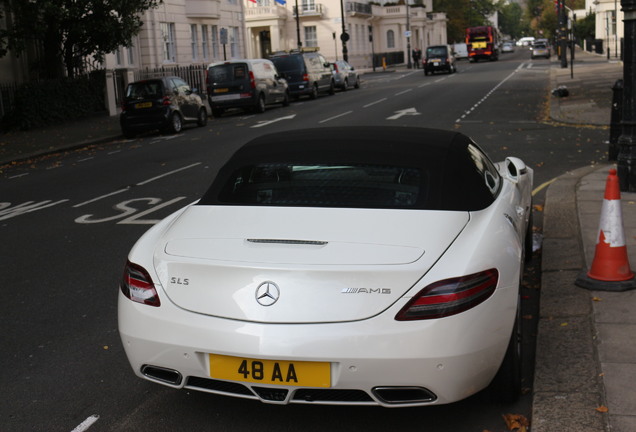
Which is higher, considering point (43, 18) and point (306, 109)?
point (43, 18)

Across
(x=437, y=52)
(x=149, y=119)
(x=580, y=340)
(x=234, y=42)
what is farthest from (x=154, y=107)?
(x=437, y=52)

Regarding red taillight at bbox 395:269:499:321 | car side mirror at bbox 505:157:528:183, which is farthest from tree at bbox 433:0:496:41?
red taillight at bbox 395:269:499:321

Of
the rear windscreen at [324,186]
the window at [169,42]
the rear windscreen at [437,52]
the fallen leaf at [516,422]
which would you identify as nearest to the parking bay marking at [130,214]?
the rear windscreen at [324,186]

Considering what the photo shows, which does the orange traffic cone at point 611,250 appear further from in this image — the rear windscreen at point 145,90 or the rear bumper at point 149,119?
the rear windscreen at point 145,90

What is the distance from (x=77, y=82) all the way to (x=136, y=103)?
6909 millimetres

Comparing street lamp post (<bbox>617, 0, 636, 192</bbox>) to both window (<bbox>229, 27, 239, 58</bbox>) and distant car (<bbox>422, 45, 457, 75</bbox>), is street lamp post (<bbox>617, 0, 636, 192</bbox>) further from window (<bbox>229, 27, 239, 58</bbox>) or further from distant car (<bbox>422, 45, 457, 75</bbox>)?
distant car (<bbox>422, 45, 457, 75</bbox>)

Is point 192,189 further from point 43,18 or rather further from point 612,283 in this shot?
point 43,18

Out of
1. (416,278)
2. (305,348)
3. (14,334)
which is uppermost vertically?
(416,278)

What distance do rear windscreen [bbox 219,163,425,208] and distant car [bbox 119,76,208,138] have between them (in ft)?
64.0

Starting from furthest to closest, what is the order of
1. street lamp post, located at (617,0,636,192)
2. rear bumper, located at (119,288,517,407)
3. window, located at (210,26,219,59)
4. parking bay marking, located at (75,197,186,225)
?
window, located at (210,26,219,59) < parking bay marking, located at (75,197,186,225) < street lamp post, located at (617,0,636,192) < rear bumper, located at (119,288,517,407)

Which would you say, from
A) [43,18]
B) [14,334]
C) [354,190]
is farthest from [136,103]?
[354,190]

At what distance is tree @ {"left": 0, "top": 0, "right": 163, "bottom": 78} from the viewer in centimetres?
2680

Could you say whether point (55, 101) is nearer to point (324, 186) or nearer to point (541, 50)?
point (324, 186)

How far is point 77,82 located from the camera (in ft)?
98.0
